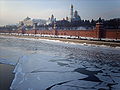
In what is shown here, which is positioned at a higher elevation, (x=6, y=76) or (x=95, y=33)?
(x=95, y=33)

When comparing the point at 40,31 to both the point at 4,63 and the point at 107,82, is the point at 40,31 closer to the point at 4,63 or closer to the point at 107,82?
the point at 4,63

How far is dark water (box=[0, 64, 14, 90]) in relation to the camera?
5.34 metres

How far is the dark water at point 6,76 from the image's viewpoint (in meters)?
5.34

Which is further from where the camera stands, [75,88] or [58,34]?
[58,34]

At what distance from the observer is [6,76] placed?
6.47 m

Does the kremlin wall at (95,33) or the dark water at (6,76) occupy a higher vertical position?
the kremlin wall at (95,33)

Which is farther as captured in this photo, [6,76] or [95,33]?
[95,33]

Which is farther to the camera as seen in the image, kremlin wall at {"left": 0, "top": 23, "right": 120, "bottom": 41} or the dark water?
kremlin wall at {"left": 0, "top": 23, "right": 120, "bottom": 41}

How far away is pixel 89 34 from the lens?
25.3m

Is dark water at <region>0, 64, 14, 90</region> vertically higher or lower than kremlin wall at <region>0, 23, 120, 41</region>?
lower

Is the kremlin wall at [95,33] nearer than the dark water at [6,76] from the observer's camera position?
No

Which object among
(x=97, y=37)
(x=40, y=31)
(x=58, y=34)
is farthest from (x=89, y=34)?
(x=40, y=31)

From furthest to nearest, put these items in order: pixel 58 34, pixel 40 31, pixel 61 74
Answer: pixel 40 31 → pixel 58 34 → pixel 61 74

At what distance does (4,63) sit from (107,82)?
5.40 metres
